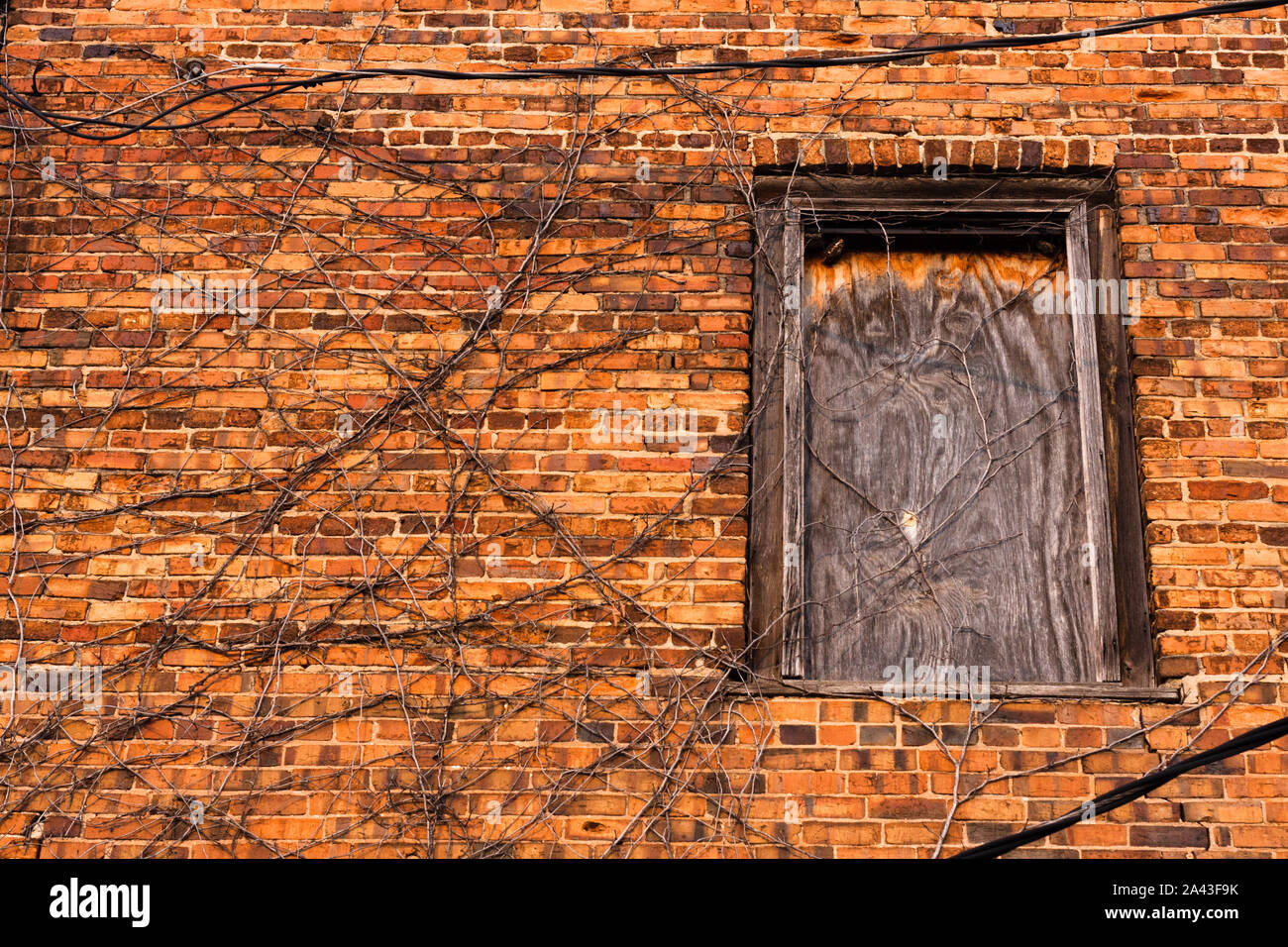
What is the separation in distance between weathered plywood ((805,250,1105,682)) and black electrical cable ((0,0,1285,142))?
74cm

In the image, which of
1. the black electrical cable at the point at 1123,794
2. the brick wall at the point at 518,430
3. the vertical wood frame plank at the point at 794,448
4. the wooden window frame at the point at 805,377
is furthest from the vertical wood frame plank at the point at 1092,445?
the vertical wood frame plank at the point at 794,448

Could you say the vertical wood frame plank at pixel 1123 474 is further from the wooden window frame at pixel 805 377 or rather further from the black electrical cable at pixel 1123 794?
the black electrical cable at pixel 1123 794

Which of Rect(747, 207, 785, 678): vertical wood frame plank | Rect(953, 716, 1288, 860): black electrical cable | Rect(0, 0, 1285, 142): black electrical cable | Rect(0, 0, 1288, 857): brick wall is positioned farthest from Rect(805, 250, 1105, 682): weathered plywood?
Rect(0, 0, 1285, 142): black electrical cable

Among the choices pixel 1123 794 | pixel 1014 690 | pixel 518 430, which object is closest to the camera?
pixel 1123 794

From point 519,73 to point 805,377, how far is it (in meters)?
1.51

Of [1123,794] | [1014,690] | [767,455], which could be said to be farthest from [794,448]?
[1123,794]

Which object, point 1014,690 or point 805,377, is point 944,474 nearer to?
point 805,377

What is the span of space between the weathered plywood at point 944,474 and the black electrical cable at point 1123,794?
0.46m

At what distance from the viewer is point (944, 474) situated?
13.5 ft

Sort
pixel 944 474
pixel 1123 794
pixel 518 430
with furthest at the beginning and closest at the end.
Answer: pixel 944 474 < pixel 518 430 < pixel 1123 794

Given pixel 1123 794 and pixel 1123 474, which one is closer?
pixel 1123 794

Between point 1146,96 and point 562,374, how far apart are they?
8.02 ft

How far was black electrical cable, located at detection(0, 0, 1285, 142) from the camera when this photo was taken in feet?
13.2

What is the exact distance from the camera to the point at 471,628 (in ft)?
12.4
